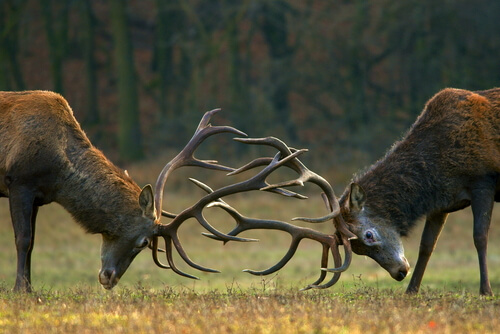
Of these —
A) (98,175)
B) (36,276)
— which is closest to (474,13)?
(36,276)

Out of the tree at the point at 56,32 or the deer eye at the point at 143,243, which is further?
the tree at the point at 56,32

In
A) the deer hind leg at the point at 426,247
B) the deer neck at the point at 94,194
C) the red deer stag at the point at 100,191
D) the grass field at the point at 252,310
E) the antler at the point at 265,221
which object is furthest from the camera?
the deer hind leg at the point at 426,247

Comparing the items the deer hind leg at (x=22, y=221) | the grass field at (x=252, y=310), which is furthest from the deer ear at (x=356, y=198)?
the deer hind leg at (x=22, y=221)

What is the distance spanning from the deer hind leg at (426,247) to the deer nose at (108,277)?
11.8 ft

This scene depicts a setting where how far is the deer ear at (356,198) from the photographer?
32.4ft

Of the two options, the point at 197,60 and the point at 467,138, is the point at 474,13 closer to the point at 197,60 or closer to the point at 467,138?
the point at 197,60

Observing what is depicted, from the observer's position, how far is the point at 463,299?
28.4 feet

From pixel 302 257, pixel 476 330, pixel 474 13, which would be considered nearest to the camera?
pixel 476 330

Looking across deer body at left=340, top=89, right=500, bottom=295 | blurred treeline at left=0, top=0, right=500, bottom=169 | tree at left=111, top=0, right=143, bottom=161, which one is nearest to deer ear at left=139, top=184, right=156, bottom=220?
deer body at left=340, top=89, right=500, bottom=295

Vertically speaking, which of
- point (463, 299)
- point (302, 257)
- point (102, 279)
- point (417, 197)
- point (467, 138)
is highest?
point (467, 138)

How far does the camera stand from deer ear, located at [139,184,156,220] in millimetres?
9820

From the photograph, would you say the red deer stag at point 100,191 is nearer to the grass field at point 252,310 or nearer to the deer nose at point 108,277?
the deer nose at point 108,277

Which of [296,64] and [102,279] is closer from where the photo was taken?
[102,279]

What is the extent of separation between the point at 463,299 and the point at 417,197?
177cm
